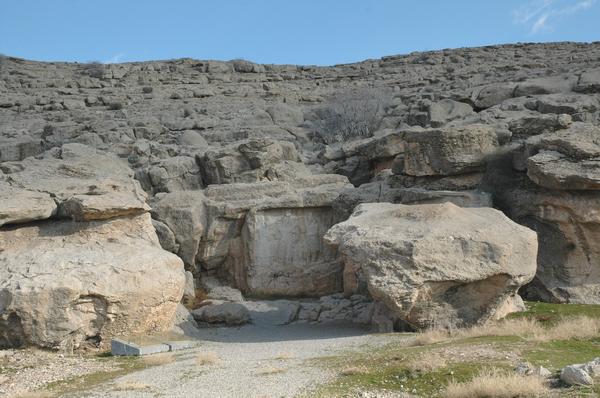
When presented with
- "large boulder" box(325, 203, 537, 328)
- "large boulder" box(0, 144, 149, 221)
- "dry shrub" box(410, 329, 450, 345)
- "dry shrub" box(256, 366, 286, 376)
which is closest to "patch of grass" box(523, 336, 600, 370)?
"dry shrub" box(410, 329, 450, 345)

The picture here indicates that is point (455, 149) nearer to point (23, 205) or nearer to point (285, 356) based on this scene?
point (285, 356)

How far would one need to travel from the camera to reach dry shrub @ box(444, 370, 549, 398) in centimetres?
709

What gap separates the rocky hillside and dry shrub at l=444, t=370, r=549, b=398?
15.8 feet

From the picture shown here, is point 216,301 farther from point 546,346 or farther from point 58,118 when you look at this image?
point 58,118

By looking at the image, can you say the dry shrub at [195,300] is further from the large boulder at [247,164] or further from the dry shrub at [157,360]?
the dry shrub at [157,360]

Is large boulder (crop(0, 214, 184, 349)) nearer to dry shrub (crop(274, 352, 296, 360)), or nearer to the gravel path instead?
the gravel path

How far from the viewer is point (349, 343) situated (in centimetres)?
1206

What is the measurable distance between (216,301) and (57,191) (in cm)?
504

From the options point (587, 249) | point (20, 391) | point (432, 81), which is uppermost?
point (432, 81)

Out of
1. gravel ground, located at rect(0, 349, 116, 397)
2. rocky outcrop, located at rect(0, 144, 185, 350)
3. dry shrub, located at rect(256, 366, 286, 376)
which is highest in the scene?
rocky outcrop, located at rect(0, 144, 185, 350)

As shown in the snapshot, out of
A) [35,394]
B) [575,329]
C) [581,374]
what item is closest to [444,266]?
[575,329]

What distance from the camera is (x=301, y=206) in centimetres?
1823

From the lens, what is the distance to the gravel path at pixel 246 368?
855 cm

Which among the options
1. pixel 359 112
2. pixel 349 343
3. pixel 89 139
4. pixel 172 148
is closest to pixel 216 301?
pixel 349 343
